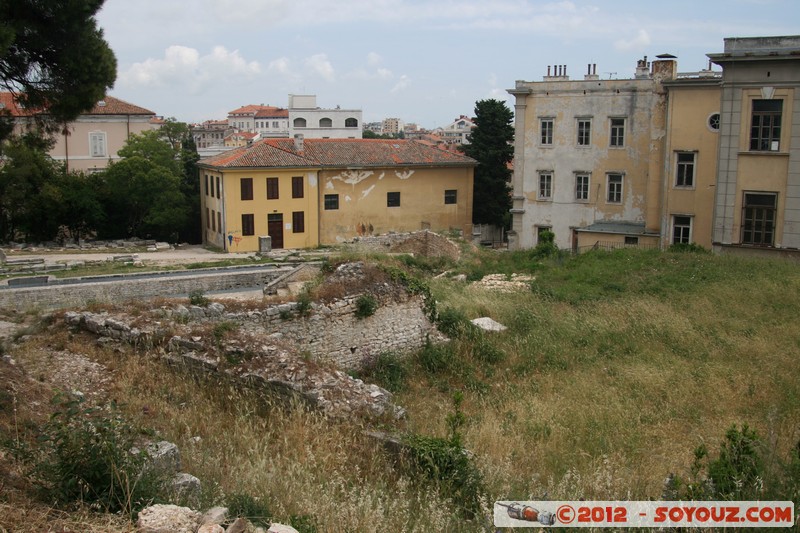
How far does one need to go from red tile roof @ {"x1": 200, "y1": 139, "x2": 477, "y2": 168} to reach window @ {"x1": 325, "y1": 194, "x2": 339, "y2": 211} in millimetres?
1686

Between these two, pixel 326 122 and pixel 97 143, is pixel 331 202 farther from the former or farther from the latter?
pixel 326 122

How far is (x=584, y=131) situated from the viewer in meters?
34.2

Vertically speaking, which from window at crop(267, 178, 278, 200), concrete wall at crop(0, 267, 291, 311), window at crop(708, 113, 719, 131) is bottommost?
concrete wall at crop(0, 267, 291, 311)

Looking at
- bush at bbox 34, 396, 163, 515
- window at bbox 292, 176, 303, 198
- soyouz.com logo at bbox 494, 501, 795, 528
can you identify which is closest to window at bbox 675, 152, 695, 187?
window at bbox 292, 176, 303, 198

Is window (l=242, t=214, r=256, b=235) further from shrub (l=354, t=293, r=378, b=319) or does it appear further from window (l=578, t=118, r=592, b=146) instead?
shrub (l=354, t=293, r=378, b=319)

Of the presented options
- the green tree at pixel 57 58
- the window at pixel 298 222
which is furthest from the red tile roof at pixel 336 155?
the green tree at pixel 57 58

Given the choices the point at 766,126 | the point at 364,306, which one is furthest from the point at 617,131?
the point at 364,306

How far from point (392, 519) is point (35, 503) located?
3077mm

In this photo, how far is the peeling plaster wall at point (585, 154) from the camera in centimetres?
3244

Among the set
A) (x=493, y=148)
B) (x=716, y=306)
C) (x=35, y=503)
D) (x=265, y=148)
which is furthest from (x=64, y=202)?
(x=35, y=503)

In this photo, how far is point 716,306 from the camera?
1725 centimetres

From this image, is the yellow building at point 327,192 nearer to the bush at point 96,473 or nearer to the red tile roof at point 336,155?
the red tile roof at point 336,155

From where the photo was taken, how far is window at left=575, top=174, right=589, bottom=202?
34406 mm

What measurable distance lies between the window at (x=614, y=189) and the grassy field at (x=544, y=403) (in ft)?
43.5
